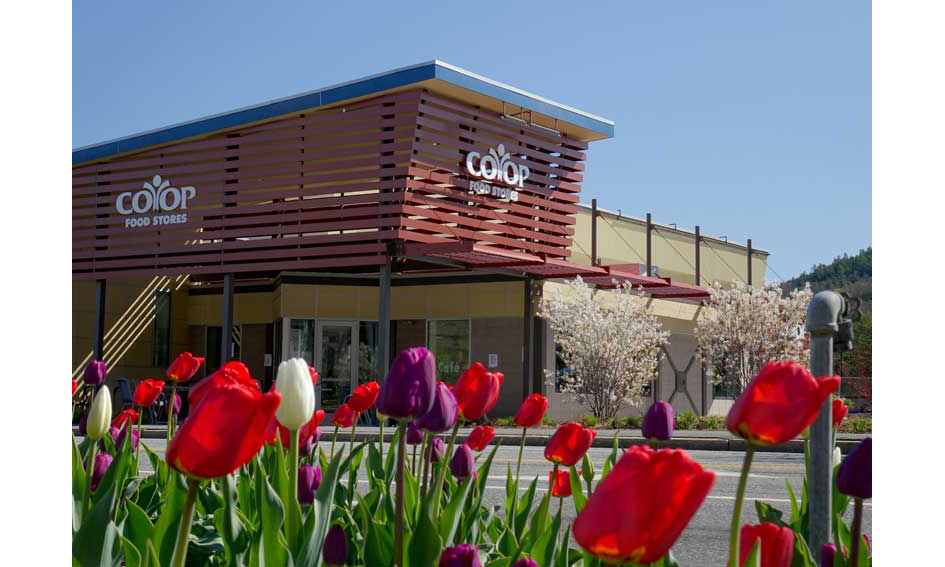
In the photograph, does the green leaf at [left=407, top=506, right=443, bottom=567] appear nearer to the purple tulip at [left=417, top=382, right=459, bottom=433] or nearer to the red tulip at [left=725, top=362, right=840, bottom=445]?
the purple tulip at [left=417, top=382, right=459, bottom=433]

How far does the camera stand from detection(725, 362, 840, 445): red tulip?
1285 mm

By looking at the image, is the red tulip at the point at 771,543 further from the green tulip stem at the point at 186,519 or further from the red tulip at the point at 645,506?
the green tulip stem at the point at 186,519

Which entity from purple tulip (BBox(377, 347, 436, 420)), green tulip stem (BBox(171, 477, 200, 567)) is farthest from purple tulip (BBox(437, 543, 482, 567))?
green tulip stem (BBox(171, 477, 200, 567))

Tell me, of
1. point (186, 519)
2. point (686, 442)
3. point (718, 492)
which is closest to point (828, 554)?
point (186, 519)

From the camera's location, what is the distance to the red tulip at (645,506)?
1.01 meters

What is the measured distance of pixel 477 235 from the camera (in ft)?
70.1

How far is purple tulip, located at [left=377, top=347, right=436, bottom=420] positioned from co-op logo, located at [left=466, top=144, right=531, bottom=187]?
1925 cm

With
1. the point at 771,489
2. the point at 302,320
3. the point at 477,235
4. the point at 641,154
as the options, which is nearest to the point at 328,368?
the point at 302,320

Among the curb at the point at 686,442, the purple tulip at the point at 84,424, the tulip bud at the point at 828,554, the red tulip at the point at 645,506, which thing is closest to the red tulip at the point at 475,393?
the tulip bud at the point at 828,554

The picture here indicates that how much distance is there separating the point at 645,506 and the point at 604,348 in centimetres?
2076

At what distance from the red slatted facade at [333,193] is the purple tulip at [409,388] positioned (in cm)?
1821

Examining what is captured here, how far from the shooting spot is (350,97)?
68.2ft

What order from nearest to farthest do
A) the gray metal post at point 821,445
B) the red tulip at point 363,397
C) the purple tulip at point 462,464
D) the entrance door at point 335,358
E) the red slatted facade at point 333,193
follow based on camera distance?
the gray metal post at point 821,445 → the purple tulip at point 462,464 → the red tulip at point 363,397 → the red slatted facade at point 333,193 → the entrance door at point 335,358
